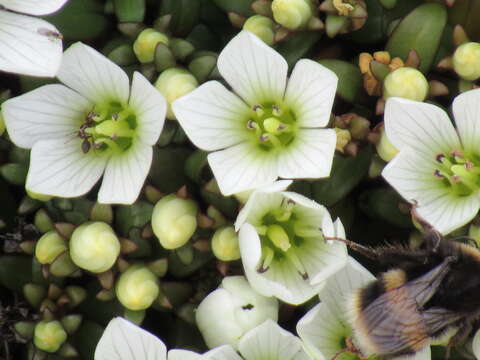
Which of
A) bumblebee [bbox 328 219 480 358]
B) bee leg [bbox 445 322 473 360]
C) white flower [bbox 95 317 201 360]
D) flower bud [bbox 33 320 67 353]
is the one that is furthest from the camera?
flower bud [bbox 33 320 67 353]

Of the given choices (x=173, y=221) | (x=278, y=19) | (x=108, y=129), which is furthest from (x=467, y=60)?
(x=108, y=129)

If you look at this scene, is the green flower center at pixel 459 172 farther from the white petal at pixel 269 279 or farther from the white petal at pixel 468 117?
the white petal at pixel 269 279

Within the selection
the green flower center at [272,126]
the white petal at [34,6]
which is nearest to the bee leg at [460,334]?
the green flower center at [272,126]

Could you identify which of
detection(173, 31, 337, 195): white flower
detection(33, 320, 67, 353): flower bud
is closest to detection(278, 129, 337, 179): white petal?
detection(173, 31, 337, 195): white flower

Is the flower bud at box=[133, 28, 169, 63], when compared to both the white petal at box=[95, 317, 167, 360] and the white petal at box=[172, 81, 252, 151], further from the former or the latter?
the white petal at box=[95, 317, 167, 360]

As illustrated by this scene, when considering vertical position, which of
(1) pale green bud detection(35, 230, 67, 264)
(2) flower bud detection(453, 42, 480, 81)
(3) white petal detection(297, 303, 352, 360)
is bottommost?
(3) white petal detection(297, 303, 352, 360)

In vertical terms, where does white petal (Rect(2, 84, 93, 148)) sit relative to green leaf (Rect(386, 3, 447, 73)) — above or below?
below
